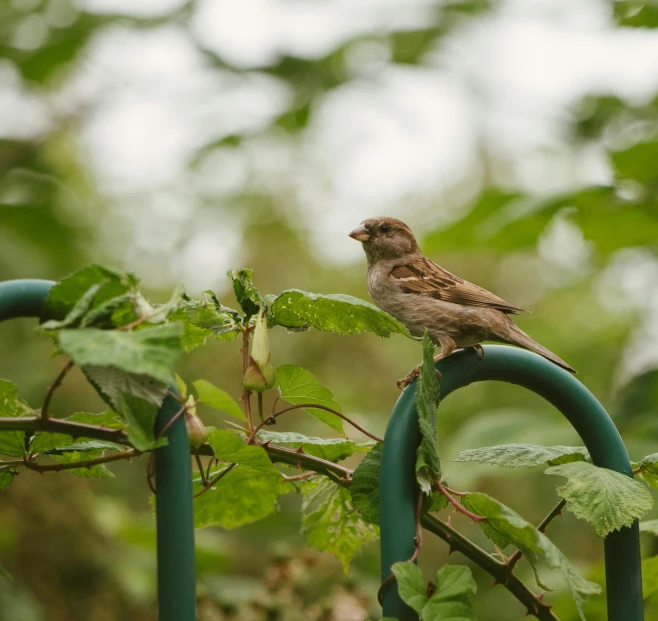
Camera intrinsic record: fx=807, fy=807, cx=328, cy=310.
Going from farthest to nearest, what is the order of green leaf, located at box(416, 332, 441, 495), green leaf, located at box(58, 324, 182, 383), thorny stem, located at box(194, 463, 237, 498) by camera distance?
thorny stem, located at box(194, 463, 237, 498), green leaf, located at box(416, 332, 441, 495), green leaf, located at box(58, 324, 182, 383)

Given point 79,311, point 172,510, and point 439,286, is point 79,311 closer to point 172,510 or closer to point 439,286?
point 172,510

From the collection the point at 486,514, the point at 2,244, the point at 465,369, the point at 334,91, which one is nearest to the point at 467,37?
the point at 334,91

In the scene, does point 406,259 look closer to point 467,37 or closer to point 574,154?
point 574,154

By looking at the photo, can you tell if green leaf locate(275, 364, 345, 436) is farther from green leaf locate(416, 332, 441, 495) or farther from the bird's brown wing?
the bird's brown wing

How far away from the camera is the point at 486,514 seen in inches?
41.1

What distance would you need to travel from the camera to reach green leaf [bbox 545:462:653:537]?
111cm

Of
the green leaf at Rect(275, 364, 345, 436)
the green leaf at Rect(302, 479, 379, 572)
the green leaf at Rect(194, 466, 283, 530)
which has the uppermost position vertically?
the green leaf at Rect(275, 364, 345, 436)

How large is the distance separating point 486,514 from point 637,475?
0.45 m

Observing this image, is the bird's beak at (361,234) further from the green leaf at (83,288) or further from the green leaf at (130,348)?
the green leaf at (130,348)

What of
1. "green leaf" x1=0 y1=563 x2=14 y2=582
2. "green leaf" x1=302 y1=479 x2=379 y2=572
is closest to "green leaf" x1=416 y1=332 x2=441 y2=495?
"green leaf" x1=302 y1=479 x2=379 y2=572

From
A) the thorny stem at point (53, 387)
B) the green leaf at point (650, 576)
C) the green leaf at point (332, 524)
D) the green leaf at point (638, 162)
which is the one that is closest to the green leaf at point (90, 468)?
the thorny stem at point (53, 387)

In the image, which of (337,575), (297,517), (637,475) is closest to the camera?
(637,475)

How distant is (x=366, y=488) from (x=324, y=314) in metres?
0.25

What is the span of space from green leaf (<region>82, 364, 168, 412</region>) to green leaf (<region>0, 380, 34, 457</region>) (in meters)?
0.23
